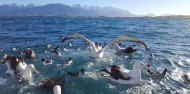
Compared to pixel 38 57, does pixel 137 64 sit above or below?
above

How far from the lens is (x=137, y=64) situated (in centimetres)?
1508

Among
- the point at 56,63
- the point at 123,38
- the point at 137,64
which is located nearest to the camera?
the point at 137,64

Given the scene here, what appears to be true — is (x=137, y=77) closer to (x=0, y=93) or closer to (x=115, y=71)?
(x=115, y=71)

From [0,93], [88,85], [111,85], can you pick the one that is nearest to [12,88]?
Answer: [0,93]

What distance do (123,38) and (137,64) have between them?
3876mm

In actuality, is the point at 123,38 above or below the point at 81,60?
above

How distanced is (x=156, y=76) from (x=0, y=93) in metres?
8.15

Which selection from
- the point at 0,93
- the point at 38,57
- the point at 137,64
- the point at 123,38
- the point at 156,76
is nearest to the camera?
the point at 0,93

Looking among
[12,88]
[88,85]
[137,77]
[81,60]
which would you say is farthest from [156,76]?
[12,88]

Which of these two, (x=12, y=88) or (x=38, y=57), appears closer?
(x=12, y=88)

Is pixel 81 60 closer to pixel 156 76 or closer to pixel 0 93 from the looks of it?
pixel 156 76

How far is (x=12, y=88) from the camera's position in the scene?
48.6 ft

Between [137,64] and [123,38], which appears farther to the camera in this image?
[123,38]

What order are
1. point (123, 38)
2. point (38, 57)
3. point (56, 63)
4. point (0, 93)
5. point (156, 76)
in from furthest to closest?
1. point (38, 57)
2. point (56, 63)
3. point (123, 38)
4. point (156, 76)
5. point (0, 93)
